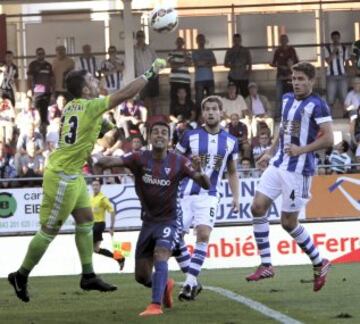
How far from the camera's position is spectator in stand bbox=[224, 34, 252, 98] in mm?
27516

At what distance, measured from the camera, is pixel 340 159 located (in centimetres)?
2353

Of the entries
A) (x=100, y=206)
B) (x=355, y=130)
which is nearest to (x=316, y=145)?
(x=100, y=206)

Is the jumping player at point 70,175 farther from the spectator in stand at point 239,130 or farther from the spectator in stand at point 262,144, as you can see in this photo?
the spectator in stand at point 239,130

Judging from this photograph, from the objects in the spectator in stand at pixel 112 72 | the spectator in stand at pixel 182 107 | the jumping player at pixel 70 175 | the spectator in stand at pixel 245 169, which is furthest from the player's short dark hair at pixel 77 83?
the spectator in stand at pixel 112 72

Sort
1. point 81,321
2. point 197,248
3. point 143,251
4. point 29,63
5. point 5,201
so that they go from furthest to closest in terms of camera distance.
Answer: point 29,63, point 5,201, point 197,248, point 143,251, point 81,321

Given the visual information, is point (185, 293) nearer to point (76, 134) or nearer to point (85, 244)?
point (85, 244)

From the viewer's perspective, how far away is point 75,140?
11336mm

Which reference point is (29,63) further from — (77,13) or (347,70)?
(347,70)

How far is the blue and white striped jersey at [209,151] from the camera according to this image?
512 inches

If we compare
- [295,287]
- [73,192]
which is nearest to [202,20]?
[295,287]

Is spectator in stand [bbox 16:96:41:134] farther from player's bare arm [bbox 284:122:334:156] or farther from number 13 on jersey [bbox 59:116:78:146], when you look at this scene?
number 13 on jersey [bbox 59:116:78:146]

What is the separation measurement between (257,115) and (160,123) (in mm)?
15901

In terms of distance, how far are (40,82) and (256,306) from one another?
1666cm

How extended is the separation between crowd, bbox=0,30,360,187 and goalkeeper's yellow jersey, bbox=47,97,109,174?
1219 centimetres
